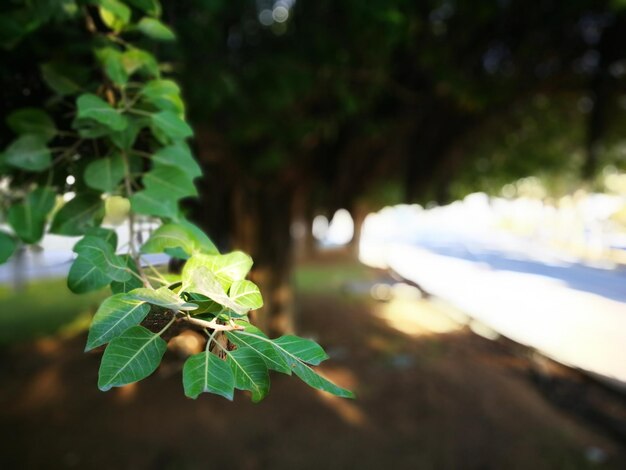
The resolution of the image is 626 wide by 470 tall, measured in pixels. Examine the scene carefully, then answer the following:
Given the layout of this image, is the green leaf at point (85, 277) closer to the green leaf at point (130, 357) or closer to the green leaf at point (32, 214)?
the green leaf at point (130, 357)

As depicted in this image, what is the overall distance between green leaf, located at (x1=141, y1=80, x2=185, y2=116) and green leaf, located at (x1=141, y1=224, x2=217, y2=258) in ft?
0.81

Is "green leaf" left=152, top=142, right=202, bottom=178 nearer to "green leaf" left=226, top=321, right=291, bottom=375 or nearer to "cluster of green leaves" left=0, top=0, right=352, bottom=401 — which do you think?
"cluster of green leaves" left=0, top=0, right=352, bottom=401

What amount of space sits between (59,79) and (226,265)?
644mm

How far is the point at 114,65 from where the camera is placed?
807mm

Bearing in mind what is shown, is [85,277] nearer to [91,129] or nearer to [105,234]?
[105,234]

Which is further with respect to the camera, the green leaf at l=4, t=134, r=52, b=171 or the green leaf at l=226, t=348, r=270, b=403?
the green leaf at l=4, t=134, r=52, b=171

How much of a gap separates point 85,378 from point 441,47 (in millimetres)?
5414

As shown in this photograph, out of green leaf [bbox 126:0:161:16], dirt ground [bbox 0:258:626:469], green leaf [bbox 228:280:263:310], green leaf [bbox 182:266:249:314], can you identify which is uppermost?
green leaf [bbox 126:0:161:16]

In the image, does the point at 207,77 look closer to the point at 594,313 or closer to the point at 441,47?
the point at 441,47

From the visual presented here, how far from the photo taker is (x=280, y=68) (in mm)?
2934

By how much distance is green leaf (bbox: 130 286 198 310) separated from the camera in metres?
0.44

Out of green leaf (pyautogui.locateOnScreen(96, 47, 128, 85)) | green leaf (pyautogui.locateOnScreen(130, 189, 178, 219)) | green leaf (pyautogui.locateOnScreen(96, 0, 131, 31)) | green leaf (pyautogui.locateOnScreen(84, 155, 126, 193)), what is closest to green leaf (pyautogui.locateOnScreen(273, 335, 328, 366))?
green leaf (pyautogui.locateOnScreen(130, 189, 178, 219))

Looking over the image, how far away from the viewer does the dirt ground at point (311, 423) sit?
3.70m

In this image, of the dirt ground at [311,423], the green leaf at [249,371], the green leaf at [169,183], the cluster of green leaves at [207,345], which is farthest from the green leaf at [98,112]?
the dirt ground at [311,423]
